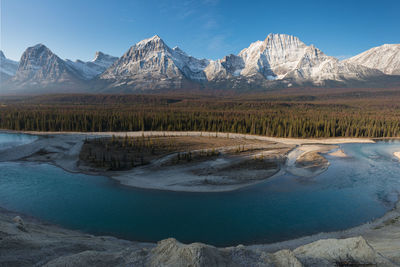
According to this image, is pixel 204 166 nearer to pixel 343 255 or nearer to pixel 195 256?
pixel 343 255

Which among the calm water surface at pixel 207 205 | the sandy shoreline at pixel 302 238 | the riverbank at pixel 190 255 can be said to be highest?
the riverbank at pixel 190 255

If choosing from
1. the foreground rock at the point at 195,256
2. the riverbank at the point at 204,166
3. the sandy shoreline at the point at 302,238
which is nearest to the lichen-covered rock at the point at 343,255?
the foreground rock at the point at 195,256

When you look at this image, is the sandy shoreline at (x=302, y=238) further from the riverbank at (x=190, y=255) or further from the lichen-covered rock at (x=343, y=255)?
the riverbank at (x=190, y=255)

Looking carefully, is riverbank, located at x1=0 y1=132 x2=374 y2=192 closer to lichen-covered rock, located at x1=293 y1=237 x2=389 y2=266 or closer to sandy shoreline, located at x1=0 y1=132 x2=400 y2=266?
sandy shoreline, located at x1=0 y1=132 x2=400 y2=266

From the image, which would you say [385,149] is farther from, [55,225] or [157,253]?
[55,225]

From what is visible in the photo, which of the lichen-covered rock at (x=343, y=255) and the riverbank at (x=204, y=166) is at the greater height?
the lichen-covered rock at (x=343, y=255)

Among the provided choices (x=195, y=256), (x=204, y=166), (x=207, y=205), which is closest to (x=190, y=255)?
(x=195, y=256)

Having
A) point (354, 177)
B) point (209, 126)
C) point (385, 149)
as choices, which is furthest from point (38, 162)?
point (385, 149)

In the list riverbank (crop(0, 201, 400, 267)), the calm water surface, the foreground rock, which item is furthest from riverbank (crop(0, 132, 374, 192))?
the foreground rock
